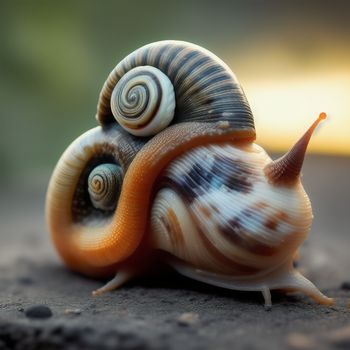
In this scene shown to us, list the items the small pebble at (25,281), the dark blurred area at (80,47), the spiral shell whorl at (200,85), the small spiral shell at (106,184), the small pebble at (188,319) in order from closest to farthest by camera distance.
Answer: the small pebble at (188,319) → the spiral shell whorl at (200,85) → the small spiral shell at (106,184) → the small pebble at (25,281) → the dark blurred area at (80,47)

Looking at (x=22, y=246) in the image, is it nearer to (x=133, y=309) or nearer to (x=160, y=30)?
(x=133, y=309)

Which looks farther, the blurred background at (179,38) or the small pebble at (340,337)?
the blurred background at (179,38)

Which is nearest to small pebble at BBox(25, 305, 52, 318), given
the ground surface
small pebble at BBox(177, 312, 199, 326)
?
the ground surface

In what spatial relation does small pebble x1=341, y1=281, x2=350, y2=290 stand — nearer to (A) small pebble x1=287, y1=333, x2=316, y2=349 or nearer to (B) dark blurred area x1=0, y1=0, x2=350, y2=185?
(A) small pebble x1=287, y1=333, x2=316, y2=349

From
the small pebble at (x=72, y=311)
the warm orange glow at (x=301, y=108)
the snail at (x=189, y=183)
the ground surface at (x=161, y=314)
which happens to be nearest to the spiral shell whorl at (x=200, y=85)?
the snail at (x=189, y=183)

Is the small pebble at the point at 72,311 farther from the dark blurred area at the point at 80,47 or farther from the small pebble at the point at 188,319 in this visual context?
the dark blurred area at the point at 80,47

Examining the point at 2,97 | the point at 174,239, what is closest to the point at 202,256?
the point at 174,239
